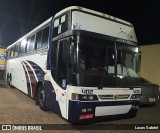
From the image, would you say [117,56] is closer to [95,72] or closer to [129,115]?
[95,72]

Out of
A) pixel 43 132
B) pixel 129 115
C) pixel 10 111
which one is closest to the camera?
pixel 43 132

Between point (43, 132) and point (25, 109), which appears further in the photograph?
point (25, 109)

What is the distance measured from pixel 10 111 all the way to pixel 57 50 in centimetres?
292

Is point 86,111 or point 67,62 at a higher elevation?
point 67,62

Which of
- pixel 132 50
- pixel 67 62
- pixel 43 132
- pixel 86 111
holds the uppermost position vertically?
pixel 132 50

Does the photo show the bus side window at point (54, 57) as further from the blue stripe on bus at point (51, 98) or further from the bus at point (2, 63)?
the bus at point (2, 63)

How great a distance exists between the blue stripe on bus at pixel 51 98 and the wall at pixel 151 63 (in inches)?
491

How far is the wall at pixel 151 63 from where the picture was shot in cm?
1744

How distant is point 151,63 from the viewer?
1803 cm

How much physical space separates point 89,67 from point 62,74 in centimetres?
87

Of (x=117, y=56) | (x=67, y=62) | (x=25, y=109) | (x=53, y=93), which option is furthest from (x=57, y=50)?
(x=25, y=109)

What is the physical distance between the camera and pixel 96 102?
18.9 feet

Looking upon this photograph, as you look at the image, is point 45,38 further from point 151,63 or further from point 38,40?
point 151,63

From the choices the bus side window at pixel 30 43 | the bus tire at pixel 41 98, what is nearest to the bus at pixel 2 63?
the bus side window at pixel 30 43
